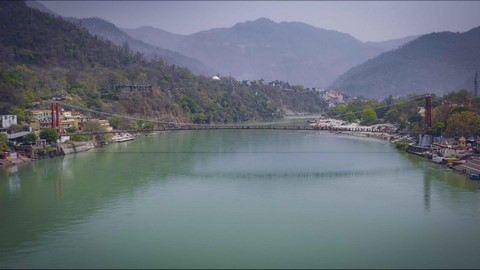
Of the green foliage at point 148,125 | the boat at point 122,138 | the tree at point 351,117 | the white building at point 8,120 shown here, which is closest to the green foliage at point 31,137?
the white building at point 8,120

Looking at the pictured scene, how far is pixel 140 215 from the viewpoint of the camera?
6684 mm

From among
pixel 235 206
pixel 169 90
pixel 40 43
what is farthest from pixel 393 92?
pixel 235 206

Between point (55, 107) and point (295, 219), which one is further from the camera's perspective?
point (55, 107)

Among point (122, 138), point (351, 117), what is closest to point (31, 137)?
point (122, 138)

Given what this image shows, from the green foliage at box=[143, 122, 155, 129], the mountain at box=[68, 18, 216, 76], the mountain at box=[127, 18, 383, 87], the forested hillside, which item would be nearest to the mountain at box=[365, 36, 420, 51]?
the mountain at box=[127, 18, 383, 87]

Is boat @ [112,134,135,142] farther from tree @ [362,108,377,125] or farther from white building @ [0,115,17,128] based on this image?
tree @ [362,108,377,125]

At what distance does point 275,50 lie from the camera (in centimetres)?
12256

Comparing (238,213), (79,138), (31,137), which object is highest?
(31,137)

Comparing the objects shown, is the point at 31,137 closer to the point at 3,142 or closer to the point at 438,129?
the point at 3,142

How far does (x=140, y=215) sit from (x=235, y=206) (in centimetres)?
134

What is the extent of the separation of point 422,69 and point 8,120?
56257 millimetres

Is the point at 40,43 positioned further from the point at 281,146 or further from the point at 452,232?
the point at 452,232

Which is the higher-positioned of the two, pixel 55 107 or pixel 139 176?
pixel 55 107

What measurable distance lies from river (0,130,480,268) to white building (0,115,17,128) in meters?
2.44
